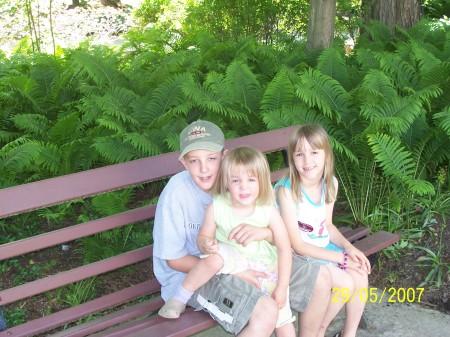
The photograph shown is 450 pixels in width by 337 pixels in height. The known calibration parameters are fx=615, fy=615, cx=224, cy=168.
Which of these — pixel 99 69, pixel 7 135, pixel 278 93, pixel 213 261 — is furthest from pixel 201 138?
pixel 99 69

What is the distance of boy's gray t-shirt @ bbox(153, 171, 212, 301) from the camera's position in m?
2.81

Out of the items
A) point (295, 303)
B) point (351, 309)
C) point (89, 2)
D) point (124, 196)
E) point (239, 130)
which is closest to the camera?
point (295, 303)

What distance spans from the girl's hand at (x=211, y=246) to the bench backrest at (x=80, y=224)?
0.52 m

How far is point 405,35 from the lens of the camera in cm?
733

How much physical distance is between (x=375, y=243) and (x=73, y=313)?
1.77 metres

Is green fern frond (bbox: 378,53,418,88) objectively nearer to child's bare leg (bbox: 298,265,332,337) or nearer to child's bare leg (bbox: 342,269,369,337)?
child's bare leg (bbox: 342,269,369,337)

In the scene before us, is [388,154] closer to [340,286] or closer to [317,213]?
[317,213]

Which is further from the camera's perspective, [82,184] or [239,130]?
[239,130]

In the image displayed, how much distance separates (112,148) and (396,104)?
216 centimetres

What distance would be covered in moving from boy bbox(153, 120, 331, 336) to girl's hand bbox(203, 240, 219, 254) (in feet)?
0.28

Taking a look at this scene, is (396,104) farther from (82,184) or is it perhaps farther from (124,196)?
(82,184)

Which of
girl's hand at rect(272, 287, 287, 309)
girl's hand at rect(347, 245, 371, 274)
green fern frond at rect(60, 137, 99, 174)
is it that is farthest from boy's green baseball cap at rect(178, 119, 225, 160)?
green fern frond at rect(60, 137, 99, 174)

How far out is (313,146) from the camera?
301cm

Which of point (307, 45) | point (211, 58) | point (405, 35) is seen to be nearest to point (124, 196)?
point (211, 58)
